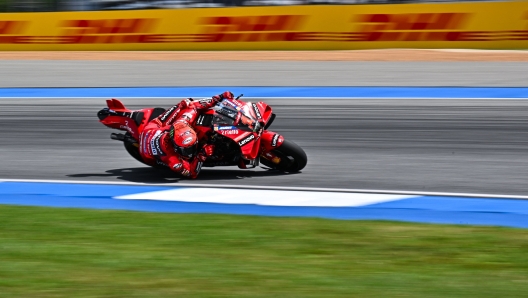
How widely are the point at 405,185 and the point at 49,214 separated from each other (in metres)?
3.74

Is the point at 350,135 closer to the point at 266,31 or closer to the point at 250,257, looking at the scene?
the point at 250,257

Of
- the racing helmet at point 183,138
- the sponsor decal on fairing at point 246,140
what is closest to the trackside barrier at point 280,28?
the sponsor decal on fairing at point 246,140

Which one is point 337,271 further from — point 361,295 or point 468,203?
point 468,203

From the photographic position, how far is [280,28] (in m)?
25.5

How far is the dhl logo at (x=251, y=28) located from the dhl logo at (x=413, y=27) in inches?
77.9

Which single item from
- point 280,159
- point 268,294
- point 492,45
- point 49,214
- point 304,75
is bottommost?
point 268,294

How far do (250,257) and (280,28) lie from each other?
65.8ft

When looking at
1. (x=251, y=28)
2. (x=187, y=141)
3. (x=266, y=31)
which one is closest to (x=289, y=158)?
(x=187, y=141)

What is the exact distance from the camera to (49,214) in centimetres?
778

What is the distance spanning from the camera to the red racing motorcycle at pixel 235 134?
9070mm

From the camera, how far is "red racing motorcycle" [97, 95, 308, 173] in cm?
907

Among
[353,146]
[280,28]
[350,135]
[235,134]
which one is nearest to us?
[235,134]

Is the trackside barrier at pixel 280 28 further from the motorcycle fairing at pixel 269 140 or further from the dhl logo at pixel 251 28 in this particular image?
the motorcycle fairing at pixel 269 140

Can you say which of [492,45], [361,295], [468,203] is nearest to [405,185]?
[468,203]
